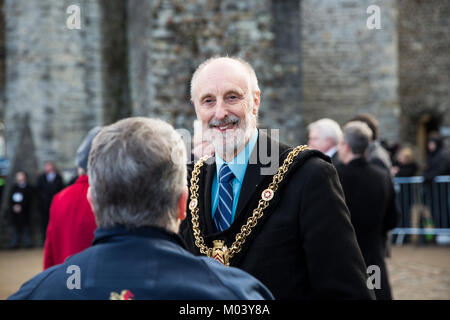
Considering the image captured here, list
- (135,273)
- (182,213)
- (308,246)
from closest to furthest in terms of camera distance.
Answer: (135,273)
(182,213)
(308,246)

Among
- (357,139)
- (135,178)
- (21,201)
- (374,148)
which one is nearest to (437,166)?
(374,148)

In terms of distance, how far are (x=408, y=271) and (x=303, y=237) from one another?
21.3 feet

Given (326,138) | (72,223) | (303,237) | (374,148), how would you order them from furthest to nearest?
(374,148) < (326,138) < (72,223) < (303,237)

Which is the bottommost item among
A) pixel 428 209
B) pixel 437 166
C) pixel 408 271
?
pixel 408 271

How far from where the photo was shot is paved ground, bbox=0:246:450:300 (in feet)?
22.1

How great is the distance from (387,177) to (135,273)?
364 centimetres

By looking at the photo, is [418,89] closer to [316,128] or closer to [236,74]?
[316,128]

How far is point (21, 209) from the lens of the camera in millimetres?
12000

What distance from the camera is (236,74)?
7.77 feet

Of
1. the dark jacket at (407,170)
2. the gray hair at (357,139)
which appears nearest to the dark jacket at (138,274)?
the gray hair at (357,139)

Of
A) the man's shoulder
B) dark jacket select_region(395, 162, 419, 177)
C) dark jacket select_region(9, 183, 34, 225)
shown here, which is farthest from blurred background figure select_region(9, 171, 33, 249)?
the man's shoulder

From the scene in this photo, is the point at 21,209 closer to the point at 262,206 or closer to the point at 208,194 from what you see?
the point at 208,194
